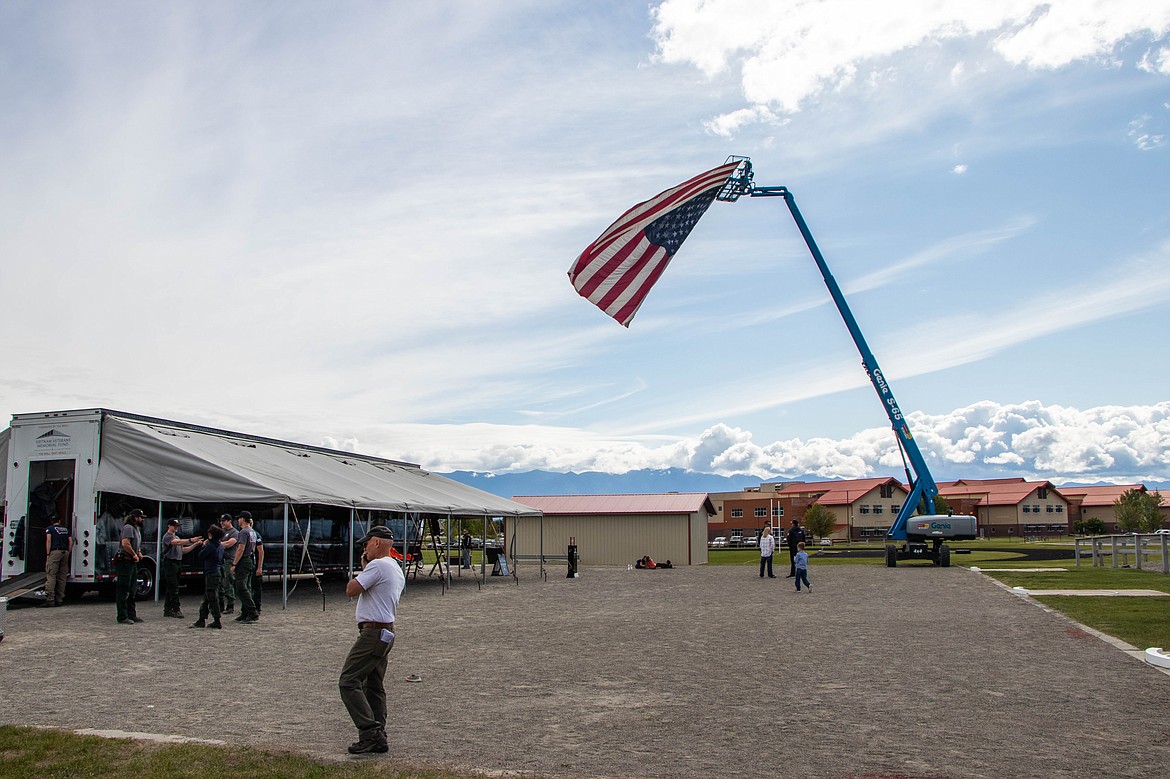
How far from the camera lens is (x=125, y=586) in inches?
601

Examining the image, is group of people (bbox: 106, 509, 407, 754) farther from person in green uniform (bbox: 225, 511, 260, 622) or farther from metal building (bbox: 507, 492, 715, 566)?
metal building (bbox: 507, 492, 715, 566)

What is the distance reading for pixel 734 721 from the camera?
8031mm

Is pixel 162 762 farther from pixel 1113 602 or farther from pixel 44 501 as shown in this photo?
pixel 1113 602

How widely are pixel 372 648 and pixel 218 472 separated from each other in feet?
42.6

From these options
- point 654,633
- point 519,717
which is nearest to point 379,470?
point 654,633

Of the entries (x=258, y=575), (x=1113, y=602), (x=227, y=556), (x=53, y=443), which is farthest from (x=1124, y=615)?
(x=53, y=443)

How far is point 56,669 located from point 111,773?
5.27m

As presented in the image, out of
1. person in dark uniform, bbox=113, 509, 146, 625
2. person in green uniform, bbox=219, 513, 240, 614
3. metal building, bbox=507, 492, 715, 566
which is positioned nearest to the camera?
person in dark uniform, bbox=113, 509, 146, 625

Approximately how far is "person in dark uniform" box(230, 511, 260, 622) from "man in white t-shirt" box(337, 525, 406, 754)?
8.97m

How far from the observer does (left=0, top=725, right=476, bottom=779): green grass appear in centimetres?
618

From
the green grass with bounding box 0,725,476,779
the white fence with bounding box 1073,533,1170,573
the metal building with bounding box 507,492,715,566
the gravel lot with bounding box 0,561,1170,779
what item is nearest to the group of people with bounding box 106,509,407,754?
the gravel lot with bounding box 0,561,1170,779

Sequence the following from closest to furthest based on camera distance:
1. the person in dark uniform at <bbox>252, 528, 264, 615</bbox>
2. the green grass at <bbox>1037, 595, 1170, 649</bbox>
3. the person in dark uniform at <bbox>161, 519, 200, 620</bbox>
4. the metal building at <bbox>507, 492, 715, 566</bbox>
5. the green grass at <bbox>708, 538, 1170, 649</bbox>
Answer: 1. the green grass at <bbox>1037, 595, 1170, 649</bbox>
2. the green grass at <bbox>708, 538, 1170, 649</bbox>
3. the person in dark uniform at <bbox>161, 519, 200, 620</bbox>
4. the person in dark uniform at <bbox>252, 528, 264, 615</bbox>
5. the metal building at <bbox>507, 492, 715, 566</bbox>

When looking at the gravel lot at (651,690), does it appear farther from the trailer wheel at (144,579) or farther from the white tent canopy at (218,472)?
the white tent canopy at (218,472)

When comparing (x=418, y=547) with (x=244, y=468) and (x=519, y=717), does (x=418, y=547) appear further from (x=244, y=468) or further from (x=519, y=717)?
(x=519, y=717)
